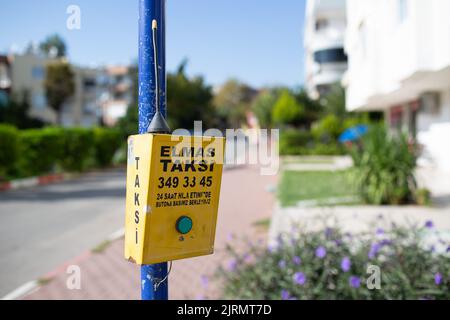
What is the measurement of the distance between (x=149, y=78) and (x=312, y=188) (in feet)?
35.7

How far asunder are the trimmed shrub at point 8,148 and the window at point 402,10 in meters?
13.1

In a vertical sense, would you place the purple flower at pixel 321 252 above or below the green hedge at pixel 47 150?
below

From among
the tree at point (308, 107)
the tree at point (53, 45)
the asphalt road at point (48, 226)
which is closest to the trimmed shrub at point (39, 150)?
the asphalt road at point (48, 226)

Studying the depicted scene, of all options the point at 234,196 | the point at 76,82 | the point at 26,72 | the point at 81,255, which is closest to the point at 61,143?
the point at 234,196

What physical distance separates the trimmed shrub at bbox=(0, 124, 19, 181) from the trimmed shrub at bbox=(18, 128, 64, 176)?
56 centimetres

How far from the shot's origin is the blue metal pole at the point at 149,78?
1.44m

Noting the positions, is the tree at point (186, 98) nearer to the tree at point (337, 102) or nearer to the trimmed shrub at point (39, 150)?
the tree at point (337, 102)

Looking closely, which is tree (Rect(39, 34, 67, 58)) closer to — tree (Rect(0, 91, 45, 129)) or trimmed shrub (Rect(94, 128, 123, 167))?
tree (Rect(0, 91, 45, 129))

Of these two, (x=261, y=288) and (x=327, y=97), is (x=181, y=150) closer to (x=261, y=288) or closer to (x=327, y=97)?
(x=261, y=288)

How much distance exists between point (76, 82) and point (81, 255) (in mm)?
47001

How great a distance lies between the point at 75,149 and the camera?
770 inches

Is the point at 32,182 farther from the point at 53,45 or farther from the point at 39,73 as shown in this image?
the point at 53,45

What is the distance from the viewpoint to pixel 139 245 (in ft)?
4.46

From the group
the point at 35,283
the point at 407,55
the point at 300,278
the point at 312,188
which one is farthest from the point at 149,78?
the point at 312,188
